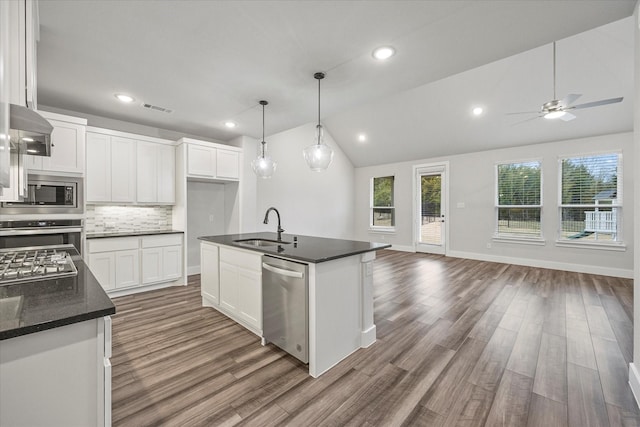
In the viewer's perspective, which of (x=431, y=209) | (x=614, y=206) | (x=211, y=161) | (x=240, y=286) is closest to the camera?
(x=240, y=286)

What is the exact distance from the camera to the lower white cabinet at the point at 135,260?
362 cm

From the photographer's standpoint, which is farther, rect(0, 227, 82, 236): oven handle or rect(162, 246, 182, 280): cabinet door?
rect(162, 246, 182, 280): cabinet door

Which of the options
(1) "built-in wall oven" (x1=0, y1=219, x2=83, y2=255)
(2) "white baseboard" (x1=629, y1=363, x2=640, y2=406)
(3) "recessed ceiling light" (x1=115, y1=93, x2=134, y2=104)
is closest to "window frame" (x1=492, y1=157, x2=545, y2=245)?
(2) "white baseboard" (x1=629, y1=363, x2=640, y2=406)

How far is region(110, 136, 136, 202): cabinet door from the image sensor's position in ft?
12.7

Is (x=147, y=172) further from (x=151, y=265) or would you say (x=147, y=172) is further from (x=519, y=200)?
(x=519, y=200)

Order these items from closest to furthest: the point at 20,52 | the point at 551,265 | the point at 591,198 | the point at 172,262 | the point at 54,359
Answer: the point at 54,359 → the point at 20,52 → the point at 172,262 → the point at 591,198 → the point at 551,265

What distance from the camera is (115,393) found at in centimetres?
185

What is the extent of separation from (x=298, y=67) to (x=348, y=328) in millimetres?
2434

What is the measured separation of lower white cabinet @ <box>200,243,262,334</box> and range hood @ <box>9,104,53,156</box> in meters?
1.61

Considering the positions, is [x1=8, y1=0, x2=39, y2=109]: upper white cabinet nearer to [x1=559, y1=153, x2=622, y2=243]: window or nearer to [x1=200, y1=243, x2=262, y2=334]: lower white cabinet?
[x1=200, y1=243, x2=262, y2=334]: lower white cabinet

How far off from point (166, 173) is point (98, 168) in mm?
858

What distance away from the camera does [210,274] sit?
3332 mm

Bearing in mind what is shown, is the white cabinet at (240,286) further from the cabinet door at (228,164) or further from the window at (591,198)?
the window at (591,198)

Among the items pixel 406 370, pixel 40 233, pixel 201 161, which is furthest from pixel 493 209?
pixel 40 233
